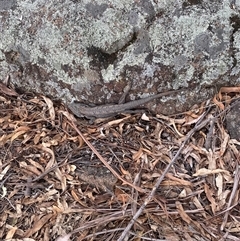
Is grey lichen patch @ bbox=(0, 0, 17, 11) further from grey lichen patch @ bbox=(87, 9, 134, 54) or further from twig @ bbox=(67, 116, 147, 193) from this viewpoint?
twig @ bbox=(67, 116, 147, 193)

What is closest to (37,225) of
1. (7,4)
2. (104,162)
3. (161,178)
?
(104,162)

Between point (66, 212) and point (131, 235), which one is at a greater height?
point (66, 212)

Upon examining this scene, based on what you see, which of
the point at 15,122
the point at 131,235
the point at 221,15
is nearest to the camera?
the point at 131,235

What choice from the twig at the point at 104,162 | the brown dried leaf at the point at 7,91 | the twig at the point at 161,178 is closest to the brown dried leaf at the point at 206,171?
the twig at the point at 161,178

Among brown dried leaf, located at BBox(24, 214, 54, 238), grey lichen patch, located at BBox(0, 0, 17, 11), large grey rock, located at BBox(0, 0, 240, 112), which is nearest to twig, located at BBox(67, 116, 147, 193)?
large grey rock, located at BBox(0, 0, 240, 112)

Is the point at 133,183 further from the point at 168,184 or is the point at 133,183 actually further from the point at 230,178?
the point at 230,178

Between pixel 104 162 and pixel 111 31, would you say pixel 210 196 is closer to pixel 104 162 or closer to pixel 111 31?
pixel 104 162

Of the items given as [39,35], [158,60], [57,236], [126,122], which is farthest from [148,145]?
[39,35]
